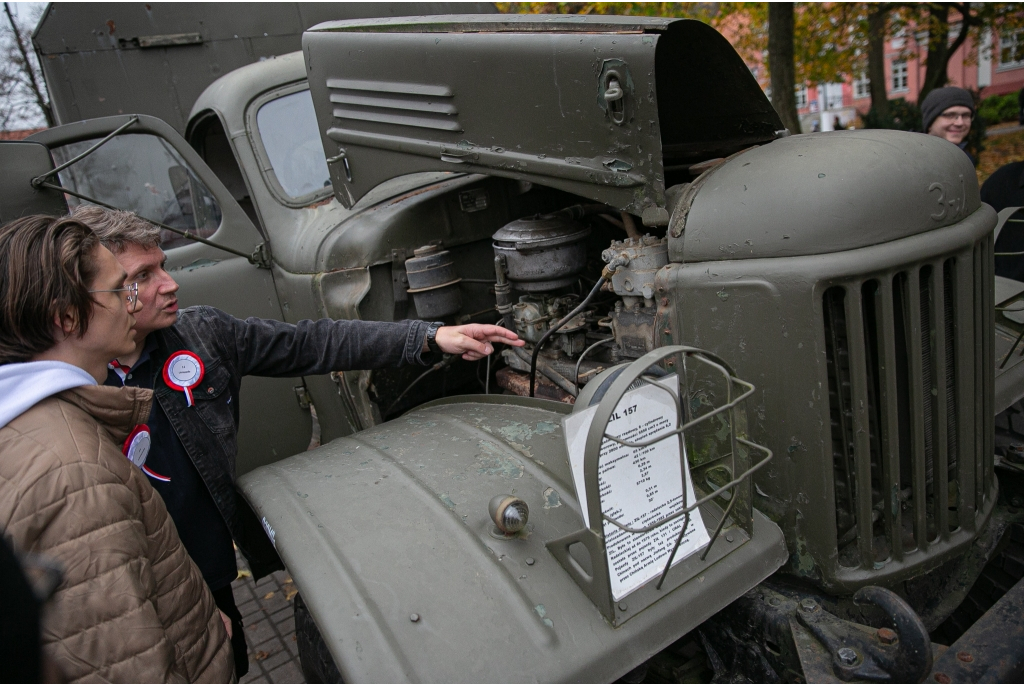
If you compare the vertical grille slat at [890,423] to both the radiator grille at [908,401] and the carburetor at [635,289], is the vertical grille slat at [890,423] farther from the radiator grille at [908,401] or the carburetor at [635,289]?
the carburetor at [635,289]

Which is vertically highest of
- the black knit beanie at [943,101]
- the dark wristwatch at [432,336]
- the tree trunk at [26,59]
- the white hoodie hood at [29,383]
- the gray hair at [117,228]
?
the tree trunk at [26,59]

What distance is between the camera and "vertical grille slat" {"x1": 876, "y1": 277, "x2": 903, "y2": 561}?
1.84m

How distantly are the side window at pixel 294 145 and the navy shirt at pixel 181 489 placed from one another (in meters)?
1.59

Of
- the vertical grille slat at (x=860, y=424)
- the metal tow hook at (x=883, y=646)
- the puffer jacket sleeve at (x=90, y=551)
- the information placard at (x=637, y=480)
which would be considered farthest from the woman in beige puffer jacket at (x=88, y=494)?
the vertical grille slat at (x=860, y=424)

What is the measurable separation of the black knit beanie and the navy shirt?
4.66 meters

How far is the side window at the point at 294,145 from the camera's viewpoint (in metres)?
3.72

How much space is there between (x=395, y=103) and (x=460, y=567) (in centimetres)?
174

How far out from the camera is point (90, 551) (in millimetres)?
1488

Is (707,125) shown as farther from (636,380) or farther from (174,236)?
(174,236)

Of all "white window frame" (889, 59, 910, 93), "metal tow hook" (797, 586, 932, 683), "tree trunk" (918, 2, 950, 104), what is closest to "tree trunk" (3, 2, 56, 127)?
"metal tow hook" (797, 586, 932, 683)

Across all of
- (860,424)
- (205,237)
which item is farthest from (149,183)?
(860,424)

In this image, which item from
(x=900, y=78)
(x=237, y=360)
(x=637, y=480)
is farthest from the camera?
(x=900, y=78)

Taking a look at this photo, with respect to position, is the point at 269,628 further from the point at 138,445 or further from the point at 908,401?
the point at 908,401

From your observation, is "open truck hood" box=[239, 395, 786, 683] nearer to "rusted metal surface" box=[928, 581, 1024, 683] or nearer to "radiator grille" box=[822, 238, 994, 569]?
"radiator grille" box=[822, 238, 994, 569]
